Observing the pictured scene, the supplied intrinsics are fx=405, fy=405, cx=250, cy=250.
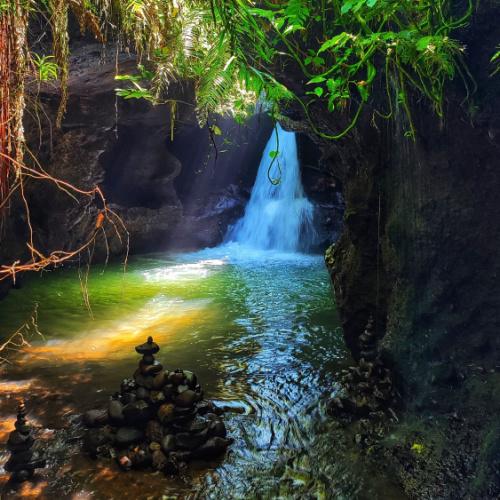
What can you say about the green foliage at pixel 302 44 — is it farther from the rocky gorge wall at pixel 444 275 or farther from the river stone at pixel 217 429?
the river stone at pixel 217 429

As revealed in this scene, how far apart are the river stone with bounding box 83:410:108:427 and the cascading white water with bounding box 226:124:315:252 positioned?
1475 cm

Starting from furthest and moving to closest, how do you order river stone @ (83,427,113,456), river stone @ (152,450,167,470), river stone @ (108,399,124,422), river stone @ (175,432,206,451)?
river stone @ (108,399,124,422) < river stone @ (83,427,113,456) < river stone @ (175,432,206,451) < river stone @ (152,450,167,470)

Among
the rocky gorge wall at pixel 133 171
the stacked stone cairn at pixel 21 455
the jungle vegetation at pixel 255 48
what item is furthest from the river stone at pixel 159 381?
the rocky gorge wall at pixel 133 171

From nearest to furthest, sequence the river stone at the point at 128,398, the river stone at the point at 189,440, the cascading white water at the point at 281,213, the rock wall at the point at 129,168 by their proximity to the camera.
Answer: the river stone at the point at 189,440, the river stone at the point at 128,398, the rock wall at the point at 129,168, the cascading white water at the point at 281,213

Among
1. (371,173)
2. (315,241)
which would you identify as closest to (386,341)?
(371,173)

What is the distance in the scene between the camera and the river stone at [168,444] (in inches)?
138

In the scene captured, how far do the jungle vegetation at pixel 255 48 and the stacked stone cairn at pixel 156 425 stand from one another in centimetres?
152

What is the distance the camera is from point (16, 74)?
9.43ft

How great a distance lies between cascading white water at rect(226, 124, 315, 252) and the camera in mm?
18594

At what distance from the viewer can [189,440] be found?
141 inches

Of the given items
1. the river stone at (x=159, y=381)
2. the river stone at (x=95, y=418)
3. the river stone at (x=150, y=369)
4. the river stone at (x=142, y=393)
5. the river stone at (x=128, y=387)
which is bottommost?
the river stone at (x=95, y=418)

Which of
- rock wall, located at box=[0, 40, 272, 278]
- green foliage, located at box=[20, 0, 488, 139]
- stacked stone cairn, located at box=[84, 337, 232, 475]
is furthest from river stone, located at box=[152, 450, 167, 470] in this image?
rock wall, located at box=[0, 40, 272, 278]

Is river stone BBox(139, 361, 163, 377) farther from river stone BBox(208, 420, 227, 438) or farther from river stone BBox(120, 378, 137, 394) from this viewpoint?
river stone BBox(208, 420, 227, 438)

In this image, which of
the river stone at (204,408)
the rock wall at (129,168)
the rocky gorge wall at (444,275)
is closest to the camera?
the rocky gorge wall at (444,275)
